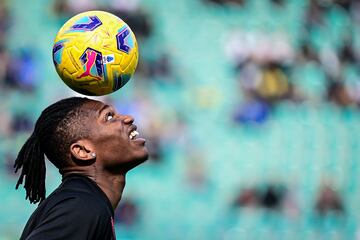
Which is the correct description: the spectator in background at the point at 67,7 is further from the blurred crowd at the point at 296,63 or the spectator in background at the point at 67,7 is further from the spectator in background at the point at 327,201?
the spectator in background at the point at 327,201

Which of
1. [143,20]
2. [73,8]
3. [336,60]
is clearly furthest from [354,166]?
[73,8]

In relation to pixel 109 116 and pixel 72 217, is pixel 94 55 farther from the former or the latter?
pixel 72 217

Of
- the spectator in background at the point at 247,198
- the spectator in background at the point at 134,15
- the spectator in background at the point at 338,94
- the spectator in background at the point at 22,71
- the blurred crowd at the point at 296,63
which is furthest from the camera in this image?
the spectator in background at the point at 338,94

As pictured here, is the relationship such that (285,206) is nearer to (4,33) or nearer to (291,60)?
(291,60)

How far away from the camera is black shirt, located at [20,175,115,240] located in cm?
337

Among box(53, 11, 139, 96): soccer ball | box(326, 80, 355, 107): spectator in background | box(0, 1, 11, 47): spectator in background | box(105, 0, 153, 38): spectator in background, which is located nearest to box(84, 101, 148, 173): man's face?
box(53, 11, 139, 96): soccer ball

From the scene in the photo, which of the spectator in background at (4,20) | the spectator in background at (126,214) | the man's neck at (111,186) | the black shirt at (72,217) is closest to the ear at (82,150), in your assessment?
the man's neck at (111,186)

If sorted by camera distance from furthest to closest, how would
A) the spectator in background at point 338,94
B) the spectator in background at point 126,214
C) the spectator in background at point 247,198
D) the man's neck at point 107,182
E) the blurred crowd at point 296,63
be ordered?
the spectator in background at point 338,94, the blurred crowd at point 296,63, the spectator in background at point 247,198, the spectator in background at point 126,214, the man's neck at point 107,182

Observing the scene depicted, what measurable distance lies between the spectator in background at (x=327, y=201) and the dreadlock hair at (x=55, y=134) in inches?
245

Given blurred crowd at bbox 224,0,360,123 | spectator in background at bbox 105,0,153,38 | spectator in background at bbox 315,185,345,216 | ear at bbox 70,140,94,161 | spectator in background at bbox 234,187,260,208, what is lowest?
spectator in background at bbox 315,185,345,216

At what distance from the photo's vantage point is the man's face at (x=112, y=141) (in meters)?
3.91

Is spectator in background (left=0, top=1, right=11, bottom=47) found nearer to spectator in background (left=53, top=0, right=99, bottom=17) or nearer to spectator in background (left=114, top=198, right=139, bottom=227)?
spectator in background (left=53, top=0, right=99, bottom=17)

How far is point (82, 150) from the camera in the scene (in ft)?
12.7

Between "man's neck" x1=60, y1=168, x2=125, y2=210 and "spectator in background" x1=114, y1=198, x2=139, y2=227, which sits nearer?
"man's neck" x1=60, y1=168, x2=125, y2=210
